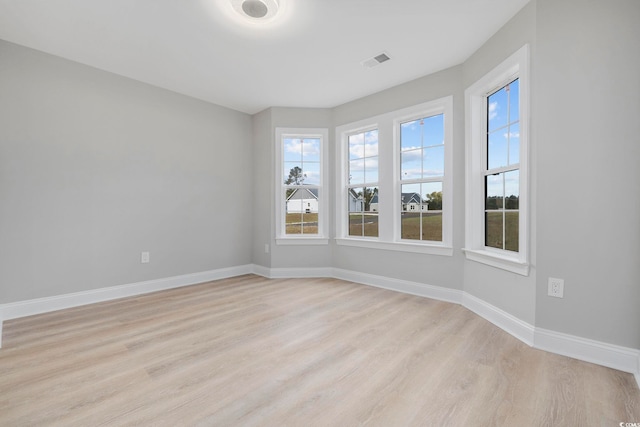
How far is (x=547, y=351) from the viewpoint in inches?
82.7

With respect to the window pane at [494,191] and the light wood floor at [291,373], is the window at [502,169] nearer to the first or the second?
the window pane at [494,191]

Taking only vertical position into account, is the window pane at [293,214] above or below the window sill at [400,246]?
above

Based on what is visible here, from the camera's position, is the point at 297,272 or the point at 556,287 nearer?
the point at 556,287

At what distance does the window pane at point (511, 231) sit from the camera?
2.51 metres

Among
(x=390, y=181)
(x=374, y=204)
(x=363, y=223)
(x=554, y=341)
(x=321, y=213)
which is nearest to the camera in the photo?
(x=554, y=341)

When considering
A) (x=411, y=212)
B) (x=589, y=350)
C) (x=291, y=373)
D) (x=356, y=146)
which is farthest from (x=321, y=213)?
(x=589, y=350)

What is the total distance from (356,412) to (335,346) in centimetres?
72

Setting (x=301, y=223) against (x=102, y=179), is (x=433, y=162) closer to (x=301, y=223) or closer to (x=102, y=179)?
(x=301, y=223)

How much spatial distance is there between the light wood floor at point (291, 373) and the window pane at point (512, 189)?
110cm

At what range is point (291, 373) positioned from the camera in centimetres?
181

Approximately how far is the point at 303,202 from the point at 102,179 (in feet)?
8.35

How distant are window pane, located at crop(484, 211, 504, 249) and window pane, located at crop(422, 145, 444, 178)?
2.52 feet

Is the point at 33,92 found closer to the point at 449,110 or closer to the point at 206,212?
the point at 206,212

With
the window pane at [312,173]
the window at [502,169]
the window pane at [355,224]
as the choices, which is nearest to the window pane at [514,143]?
the window at [502,169]
